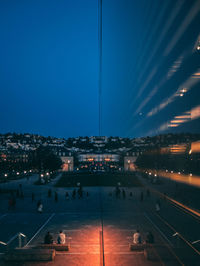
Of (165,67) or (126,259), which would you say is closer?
(126,259)

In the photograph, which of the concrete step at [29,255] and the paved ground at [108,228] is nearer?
the concrete step at [29,255]

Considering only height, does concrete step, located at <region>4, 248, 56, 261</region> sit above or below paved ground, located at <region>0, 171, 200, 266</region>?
above

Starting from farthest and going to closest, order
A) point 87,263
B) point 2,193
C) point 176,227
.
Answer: point 2,193 < point 176,227 < point 87,263

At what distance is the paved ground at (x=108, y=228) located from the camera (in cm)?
969

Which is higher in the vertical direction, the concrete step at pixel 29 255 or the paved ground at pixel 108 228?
the concrete step at pixel 29 255

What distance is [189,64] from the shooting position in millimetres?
15477

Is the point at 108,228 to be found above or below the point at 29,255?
below

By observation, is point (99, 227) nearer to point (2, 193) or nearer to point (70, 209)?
point (70, 209)

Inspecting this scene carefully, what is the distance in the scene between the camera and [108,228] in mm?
15359

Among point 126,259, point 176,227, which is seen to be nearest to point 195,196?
point 176,227

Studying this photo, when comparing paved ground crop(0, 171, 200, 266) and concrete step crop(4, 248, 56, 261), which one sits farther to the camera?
paved ground crop(0, 171, 200, 266)

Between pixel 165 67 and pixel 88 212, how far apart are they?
14.4 metres

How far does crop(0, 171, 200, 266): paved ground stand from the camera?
381 inches

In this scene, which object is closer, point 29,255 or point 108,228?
point 29,255
